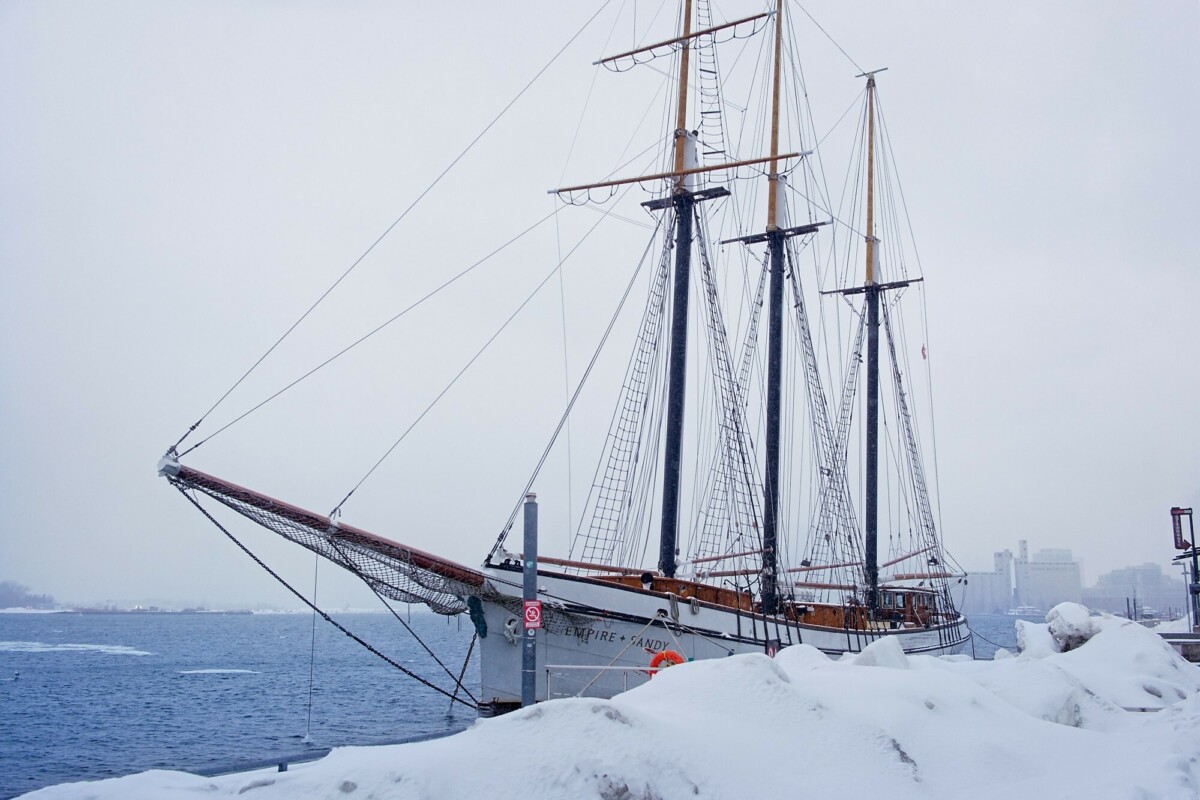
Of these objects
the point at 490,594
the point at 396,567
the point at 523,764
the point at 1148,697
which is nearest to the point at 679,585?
the point at 490,594

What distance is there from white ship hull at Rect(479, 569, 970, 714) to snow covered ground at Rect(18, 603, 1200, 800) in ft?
18.9

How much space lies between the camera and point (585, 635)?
22.5 m

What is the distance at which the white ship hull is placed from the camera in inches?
878

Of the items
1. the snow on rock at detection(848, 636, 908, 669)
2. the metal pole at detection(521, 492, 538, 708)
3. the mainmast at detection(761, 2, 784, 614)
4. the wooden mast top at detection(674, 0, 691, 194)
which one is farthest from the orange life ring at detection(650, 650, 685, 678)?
the wooden mast top at detection(674, 0, 691, 194)

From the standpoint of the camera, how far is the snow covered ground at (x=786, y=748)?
896cm

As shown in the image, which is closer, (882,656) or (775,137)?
(882,656)

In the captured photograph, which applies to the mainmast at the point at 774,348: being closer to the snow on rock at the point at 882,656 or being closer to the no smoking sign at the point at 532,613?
the snow on rock at the point at 882,656

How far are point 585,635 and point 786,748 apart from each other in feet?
38.0

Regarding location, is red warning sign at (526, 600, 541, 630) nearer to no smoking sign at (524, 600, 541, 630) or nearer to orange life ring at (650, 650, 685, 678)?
no smoking sign at (524, 600, 541, 630)

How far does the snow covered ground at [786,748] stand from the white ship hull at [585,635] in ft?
18.9

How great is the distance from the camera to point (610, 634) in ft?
74.4

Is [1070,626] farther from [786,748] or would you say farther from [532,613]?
[786,748]

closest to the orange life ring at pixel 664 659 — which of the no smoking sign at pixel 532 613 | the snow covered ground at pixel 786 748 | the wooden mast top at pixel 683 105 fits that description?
the snow covered ground at pixel 786 748


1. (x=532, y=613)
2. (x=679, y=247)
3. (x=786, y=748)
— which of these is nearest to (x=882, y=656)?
(x=786, y=748)
